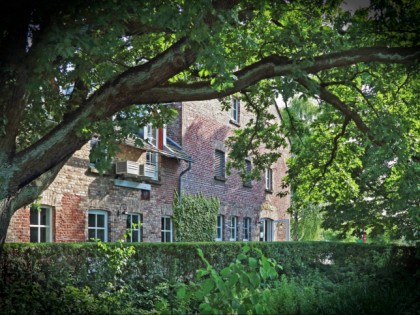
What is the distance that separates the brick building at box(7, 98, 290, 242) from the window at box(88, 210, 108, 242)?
30 mm

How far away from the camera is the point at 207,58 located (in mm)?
7809

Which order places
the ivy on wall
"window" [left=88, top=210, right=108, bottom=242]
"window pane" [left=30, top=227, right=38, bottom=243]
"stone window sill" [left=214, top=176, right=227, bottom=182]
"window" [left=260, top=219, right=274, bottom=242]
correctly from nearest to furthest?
"window pane" [left=30, top=227, right=38, bottom=243] → "window" [left=88, top=210, right=108, bottom=242] → the ivy on wall → "stone window sill" [left=214, top=176, right=227, bottom=182] → "window" [left=260, top=219, right=274, bottom=242]

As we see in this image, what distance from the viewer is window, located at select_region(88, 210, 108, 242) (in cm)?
1844

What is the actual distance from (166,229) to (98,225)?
4010 mm

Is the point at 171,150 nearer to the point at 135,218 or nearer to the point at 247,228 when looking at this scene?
the point at 135,218

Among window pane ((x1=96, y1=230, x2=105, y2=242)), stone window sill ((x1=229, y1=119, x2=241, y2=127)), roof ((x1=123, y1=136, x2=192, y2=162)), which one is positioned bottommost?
window pane ((x1=96, y1=230, x2=105, y2=242))

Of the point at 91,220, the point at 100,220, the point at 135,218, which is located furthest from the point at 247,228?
the point at 91,220

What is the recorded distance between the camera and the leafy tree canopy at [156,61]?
791 cm

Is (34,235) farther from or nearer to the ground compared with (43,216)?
nearer to the ground

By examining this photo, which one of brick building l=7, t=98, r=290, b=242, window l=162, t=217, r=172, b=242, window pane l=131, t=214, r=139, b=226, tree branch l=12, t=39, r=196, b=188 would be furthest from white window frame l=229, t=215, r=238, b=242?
tree branch l=12, t=39, r=196, b=188

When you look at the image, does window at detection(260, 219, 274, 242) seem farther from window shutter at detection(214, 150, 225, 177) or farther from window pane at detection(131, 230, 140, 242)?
window pane at detection(131, 230, 140, 242)

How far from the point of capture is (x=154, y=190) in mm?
21391

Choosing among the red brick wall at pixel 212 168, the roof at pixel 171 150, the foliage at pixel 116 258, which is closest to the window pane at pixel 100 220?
the roof at pixel 171 150

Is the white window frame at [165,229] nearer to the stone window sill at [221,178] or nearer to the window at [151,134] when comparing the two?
the window at [151,134]
